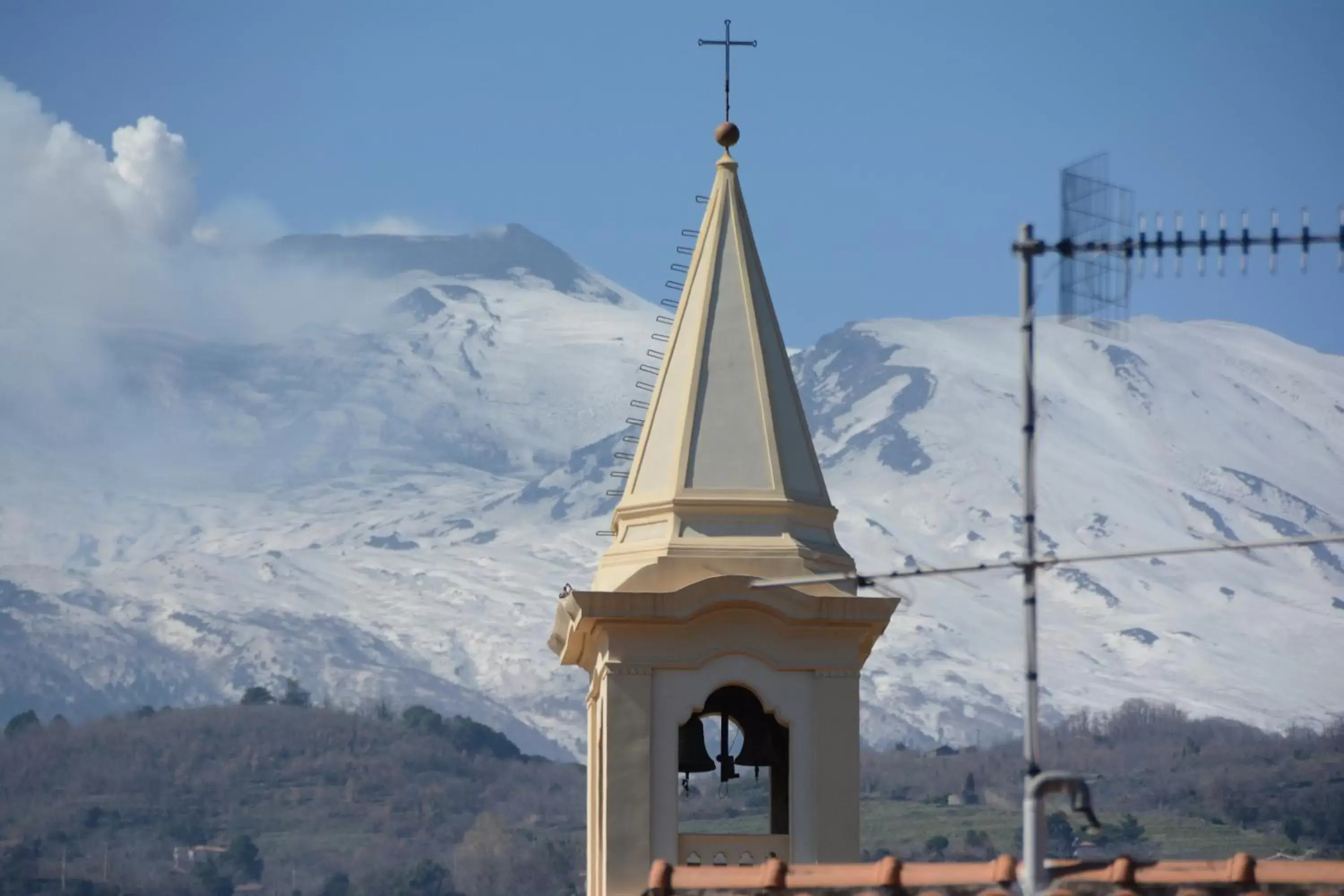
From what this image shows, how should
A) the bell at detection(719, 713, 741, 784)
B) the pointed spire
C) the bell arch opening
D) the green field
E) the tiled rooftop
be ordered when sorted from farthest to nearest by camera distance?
the green field < the bell at detection(719, 713, 741, 784) < the bell arch opening < the pointed spire < the tiled rooftop

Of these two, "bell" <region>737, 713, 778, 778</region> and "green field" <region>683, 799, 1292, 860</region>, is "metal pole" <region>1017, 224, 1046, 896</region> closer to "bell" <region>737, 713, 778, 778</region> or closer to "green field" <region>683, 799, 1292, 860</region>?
"bell" <region>737, 713, 778, 778</region>

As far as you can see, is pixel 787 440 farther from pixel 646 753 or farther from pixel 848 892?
pixel 848 892

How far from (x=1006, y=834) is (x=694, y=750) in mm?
146161

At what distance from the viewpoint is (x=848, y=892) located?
2541 cm

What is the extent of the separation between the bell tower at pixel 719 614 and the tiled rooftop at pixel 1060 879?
6.94m

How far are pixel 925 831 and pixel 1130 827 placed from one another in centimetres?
2695

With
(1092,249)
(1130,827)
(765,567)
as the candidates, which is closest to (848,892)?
(1092,249)

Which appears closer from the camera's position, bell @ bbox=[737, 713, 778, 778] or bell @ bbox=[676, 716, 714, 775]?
bell @ bbox=[737, 713, 778, 778]

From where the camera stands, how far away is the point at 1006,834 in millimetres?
179750

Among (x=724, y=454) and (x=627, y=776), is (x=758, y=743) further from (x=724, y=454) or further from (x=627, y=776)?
(x=724, y=454)

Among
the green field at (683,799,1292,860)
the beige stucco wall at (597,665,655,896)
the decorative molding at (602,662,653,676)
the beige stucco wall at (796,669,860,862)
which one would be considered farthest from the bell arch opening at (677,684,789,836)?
the green field at (683,799,1292,860)

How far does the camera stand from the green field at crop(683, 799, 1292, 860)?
156m

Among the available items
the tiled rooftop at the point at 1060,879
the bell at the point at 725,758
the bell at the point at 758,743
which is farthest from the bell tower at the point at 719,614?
the tiled rooftop at the point at 1060,879

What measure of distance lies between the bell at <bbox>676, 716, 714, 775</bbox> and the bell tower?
881 millimetres
